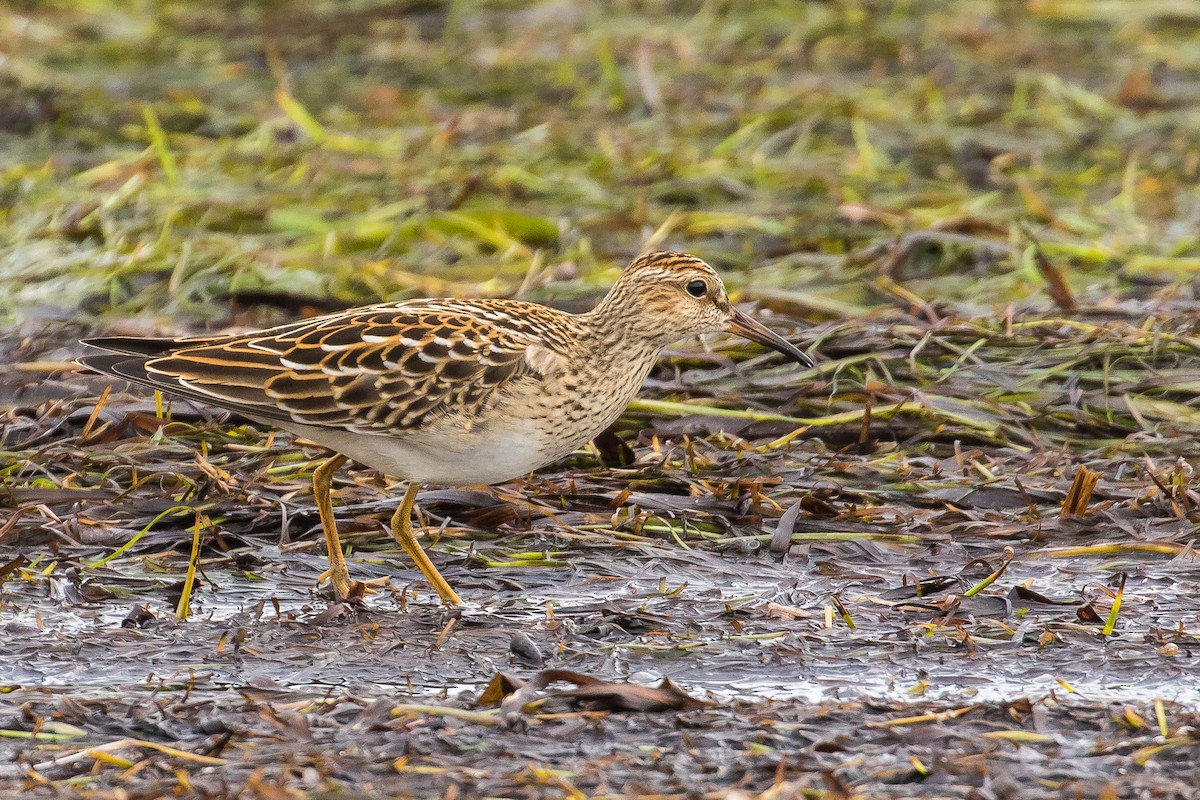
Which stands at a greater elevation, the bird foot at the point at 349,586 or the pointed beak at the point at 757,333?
the pointed beak at the point at 757,333

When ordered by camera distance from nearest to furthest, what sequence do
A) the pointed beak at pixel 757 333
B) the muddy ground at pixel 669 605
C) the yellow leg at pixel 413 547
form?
1. the muddy ground at pixel 669 605
2. the yellow leg at pixel 413 547
3. the pointed beak at pixel 757 333

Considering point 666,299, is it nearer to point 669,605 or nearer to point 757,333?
point 757,333

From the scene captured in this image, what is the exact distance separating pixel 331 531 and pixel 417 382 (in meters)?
0.71

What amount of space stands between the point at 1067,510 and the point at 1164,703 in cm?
177

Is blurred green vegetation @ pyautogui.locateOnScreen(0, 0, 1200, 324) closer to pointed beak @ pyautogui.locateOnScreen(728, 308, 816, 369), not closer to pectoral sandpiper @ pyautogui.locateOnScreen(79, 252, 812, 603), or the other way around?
pointed beak @ pyautogui.locateOnScreen(728, 308, 816, 369)

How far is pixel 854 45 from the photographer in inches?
599

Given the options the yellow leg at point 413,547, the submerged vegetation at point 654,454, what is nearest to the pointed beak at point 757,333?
the submerged vegetation at point 654,454

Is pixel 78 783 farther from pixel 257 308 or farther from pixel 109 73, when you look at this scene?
pixel 109 73

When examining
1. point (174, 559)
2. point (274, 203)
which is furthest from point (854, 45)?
point (174, 559)

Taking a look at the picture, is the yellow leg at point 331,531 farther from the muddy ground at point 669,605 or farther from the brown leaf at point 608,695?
the brown leaf at point 608,695

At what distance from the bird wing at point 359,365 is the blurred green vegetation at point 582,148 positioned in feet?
9.12

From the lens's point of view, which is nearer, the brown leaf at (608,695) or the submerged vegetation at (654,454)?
the submerged vegetation at (654,454)

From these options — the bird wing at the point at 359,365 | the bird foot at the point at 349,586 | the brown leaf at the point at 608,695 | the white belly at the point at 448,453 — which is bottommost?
the bird foot at the point at 349,586

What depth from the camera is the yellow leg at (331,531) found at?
6.49 m
